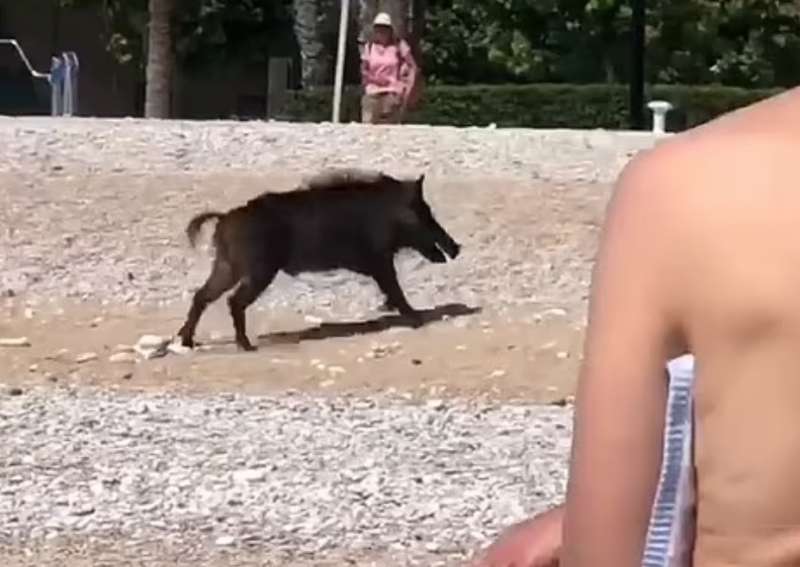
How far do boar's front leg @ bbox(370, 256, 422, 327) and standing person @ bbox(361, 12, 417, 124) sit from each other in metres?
5.95

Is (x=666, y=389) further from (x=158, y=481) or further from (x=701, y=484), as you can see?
(x=158, y=481)

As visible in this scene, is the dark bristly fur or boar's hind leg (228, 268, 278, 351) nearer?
boar's hind leg (228, 268, 278, 351)

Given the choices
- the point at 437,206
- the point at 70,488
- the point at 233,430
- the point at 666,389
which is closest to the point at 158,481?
the point at 70,488

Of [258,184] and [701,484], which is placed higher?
[701,484]

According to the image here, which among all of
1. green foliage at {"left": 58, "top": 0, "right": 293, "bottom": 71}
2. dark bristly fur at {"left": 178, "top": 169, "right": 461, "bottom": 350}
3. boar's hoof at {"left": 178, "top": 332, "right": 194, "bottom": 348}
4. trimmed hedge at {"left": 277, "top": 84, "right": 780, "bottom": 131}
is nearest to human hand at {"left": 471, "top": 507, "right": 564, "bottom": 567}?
boar's hoof at {"left": 178, "top": 332, "right": 194, "bottom": 348}

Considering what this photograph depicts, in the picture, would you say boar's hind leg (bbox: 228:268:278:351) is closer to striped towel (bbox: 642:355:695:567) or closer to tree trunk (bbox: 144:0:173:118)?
striped towel (bbox: 642:355:695:567)

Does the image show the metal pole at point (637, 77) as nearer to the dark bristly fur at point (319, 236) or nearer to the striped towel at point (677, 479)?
the dark bristly fur at point (319, 236)

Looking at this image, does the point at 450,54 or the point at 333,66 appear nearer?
the point at 333,66

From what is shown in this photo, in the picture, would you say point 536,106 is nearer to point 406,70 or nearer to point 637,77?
point 637,77

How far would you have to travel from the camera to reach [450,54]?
37.4m

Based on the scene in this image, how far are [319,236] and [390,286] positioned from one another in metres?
0.48

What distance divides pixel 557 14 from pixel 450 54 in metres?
1.99

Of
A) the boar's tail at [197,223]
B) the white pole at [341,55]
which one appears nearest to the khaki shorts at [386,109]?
the white pole at [341,55]

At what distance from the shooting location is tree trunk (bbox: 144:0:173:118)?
26.1m
